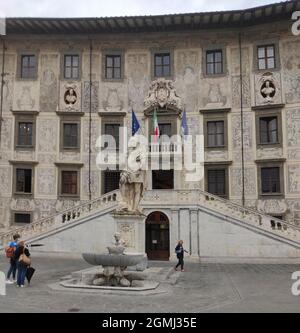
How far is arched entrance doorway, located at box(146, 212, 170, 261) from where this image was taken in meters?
25.4

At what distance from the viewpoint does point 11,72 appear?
29406 millimetres

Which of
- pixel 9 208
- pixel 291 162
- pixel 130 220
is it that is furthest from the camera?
pixel 9 208

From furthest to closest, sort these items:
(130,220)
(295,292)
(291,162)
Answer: (291,162) < (130,220) < (295,292)

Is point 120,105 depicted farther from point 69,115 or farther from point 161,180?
point 161,180

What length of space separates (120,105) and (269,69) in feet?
33.2

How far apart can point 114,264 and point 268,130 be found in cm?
1773

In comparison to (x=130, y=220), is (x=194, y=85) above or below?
above

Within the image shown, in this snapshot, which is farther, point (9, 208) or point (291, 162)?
point (9, 208)

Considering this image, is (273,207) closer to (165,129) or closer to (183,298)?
(165,129)

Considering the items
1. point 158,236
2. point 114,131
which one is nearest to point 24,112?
point 114,131

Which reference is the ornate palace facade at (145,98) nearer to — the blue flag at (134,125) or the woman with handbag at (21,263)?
the blue flag at (134,125)

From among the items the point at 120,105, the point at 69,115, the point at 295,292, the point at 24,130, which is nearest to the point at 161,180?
the point at 120,105

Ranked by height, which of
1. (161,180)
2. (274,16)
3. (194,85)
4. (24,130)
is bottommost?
(161,180)

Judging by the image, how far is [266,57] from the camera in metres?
27.8
